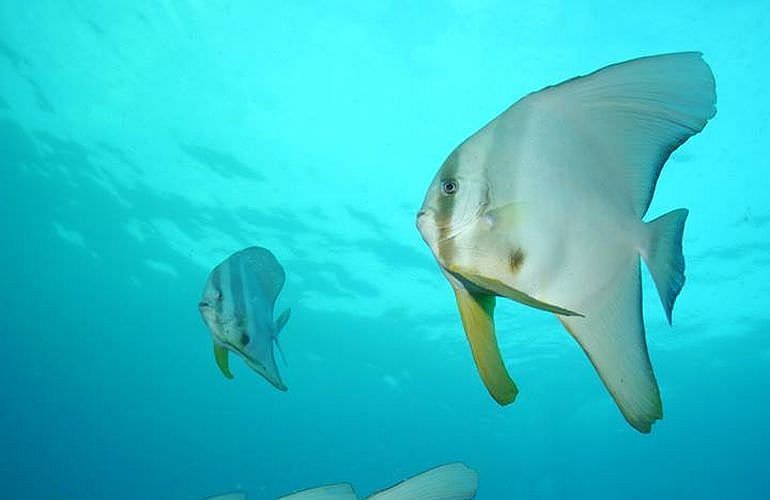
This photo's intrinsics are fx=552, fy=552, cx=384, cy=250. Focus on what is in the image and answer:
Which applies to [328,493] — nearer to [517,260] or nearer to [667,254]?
[517,260]

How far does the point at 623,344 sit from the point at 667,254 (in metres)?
0.19

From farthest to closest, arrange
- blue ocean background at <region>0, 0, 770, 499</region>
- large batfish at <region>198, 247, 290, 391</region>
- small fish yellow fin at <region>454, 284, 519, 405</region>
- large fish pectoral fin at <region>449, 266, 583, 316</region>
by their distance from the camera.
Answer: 1. blue ocean background at <region>0, 0, 770, 499</region>
2. large batfish at <region>198, 247, 290, 391</region>
3. small fish yellow fin at <region>454, 284, 519, 405</region>
4. large fish pectoral fin at <region>449, 266, 583, 316</region>

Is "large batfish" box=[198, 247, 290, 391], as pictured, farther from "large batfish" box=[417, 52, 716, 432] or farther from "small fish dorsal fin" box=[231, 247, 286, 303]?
"large batfish" box=[417, 52, 716, 432]

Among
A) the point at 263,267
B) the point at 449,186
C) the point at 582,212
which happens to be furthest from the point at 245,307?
the point at 582,212

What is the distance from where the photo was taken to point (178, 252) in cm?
3144

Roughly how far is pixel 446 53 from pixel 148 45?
34.8 ft

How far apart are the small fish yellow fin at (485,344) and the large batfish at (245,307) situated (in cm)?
193

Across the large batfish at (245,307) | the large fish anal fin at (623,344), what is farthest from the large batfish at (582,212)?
the large batfish at (245,307)

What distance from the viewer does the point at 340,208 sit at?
77.0ft

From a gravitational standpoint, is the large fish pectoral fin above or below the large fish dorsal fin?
below

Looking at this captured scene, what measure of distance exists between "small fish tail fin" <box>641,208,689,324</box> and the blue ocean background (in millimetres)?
14608

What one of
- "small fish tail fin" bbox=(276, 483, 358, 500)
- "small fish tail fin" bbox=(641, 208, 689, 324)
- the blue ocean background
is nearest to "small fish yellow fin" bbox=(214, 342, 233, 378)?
"small fish tail fin" bbox=(276, 483, 358, 500)

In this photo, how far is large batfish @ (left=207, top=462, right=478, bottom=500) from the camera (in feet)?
2.79

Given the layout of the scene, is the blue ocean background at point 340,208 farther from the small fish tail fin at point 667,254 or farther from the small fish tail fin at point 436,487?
the small fish tail fin at point 436,487
